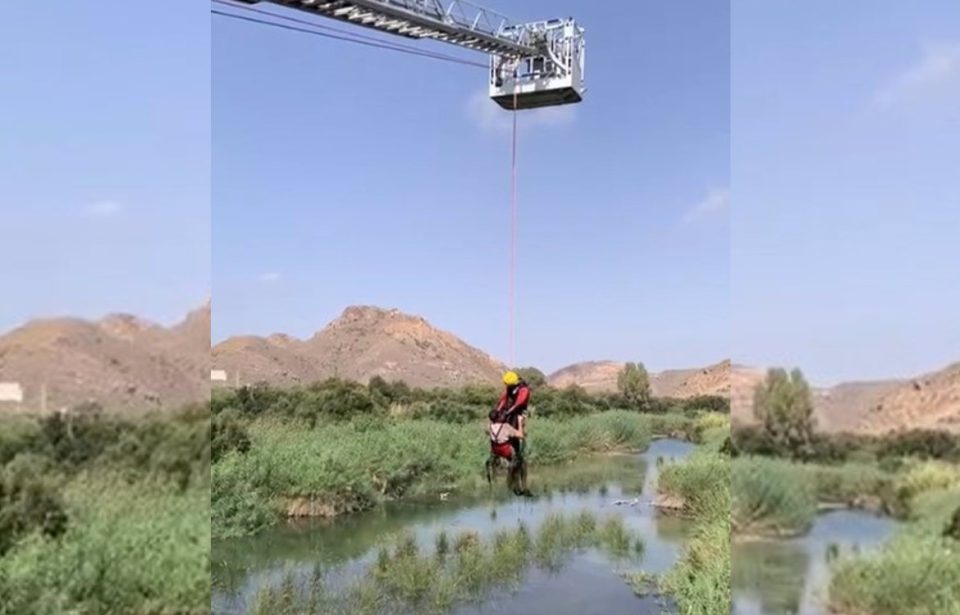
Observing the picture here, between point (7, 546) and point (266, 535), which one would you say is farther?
point (266, 535)

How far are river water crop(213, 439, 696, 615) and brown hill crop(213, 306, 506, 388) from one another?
4537mm

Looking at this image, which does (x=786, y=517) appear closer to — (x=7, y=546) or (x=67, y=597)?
(x=67, y=597)

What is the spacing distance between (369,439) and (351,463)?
71 cm

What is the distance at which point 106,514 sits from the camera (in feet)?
11.6

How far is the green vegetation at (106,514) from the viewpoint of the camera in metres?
3.32

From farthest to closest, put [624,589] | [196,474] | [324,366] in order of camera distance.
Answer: [324,366], [624,589], [196,474]

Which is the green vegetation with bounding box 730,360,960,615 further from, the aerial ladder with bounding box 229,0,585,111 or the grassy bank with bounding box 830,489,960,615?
the aerial ladder with bounding box 229,0,585,111

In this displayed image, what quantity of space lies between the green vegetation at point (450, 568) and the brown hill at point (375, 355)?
223 inches

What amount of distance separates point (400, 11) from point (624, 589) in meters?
4.01

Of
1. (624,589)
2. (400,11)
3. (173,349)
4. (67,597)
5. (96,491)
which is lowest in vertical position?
(624,589)

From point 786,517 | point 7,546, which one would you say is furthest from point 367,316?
point 786,517

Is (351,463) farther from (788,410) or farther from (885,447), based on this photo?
(885,447)

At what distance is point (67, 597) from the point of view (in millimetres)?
3320

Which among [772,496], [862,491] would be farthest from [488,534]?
[862,491]
